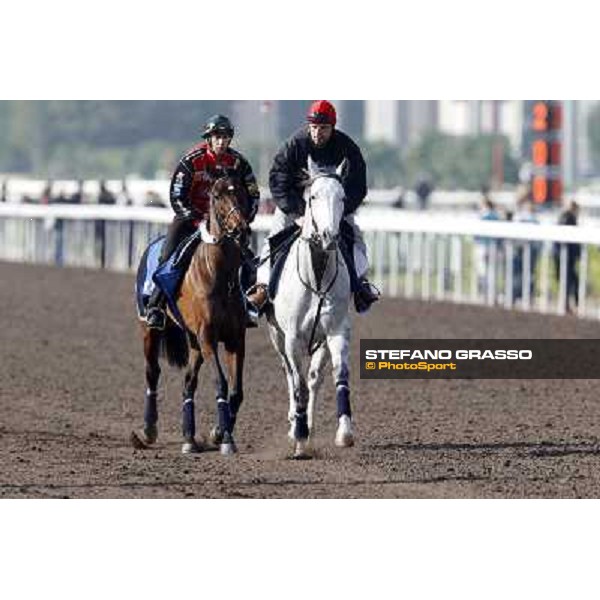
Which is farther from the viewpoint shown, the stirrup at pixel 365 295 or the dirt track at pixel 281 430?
the stirrup at pixel 365 295

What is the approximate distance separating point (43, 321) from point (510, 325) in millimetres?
4939

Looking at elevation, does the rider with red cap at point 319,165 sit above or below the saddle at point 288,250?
above

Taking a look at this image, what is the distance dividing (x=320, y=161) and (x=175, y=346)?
1.91 m

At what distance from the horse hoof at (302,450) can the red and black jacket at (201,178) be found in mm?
1320

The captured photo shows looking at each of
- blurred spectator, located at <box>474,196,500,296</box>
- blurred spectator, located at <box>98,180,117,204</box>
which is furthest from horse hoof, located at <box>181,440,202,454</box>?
blurred spectator, located at <box>98,180,117,204</box>

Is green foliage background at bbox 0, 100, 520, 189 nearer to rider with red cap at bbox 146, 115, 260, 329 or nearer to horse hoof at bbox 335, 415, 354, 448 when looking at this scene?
rider with red cap at bbox 146, 115, 260, 329

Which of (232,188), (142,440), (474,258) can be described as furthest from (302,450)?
(474,258)

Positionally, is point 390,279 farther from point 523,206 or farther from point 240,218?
point 240,218

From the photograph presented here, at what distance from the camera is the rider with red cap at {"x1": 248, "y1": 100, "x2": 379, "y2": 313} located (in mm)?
12266

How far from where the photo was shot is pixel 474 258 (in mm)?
26891

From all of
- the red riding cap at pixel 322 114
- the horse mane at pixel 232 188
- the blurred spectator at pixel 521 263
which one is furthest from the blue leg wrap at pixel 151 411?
the blurred spectator at pixel 521 263

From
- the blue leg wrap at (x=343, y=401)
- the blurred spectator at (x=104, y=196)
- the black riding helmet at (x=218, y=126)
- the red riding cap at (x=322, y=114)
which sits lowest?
the blue leg wrap at (x=343, y=401)

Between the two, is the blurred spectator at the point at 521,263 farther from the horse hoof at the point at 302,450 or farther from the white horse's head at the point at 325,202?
the white horse's head at the point at 325,202

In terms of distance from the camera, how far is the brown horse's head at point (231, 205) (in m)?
12.1
